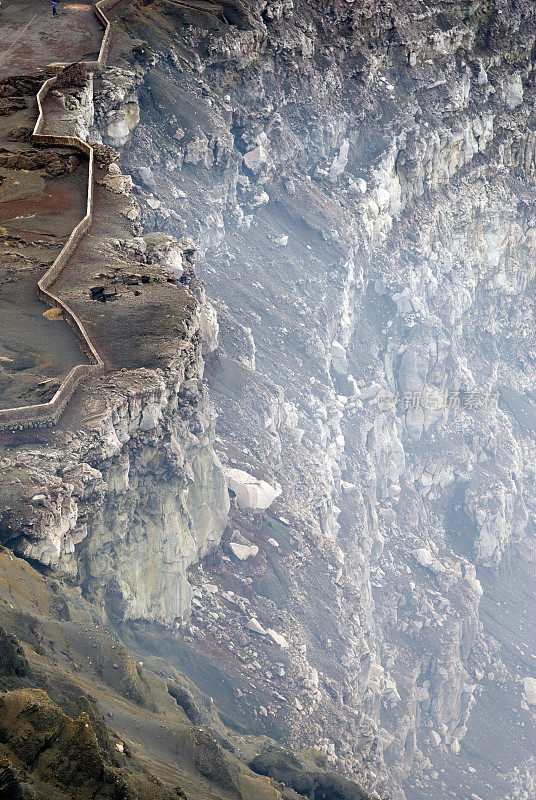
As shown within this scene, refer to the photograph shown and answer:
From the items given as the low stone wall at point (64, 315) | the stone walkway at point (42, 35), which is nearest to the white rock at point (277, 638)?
the low stone wall at point (64, 315)

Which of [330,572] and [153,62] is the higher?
[153,62]

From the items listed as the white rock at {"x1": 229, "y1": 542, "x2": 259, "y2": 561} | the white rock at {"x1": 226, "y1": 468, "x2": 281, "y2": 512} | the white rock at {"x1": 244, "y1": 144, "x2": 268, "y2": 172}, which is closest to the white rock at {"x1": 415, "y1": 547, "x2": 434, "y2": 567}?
the white rock at {"x1": 226, "y1": 468, "x2": 281, "y2": 512}

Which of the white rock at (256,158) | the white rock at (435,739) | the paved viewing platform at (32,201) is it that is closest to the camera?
the paved viewing platform at (32,201)

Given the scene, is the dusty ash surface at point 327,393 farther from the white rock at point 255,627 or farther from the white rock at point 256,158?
the white rock at point 255,627

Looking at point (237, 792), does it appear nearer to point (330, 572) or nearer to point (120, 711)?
point (120, 711)

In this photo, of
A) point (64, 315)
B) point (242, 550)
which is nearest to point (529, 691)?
point (242, 550)

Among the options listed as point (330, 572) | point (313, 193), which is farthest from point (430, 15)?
point (330, 572)
